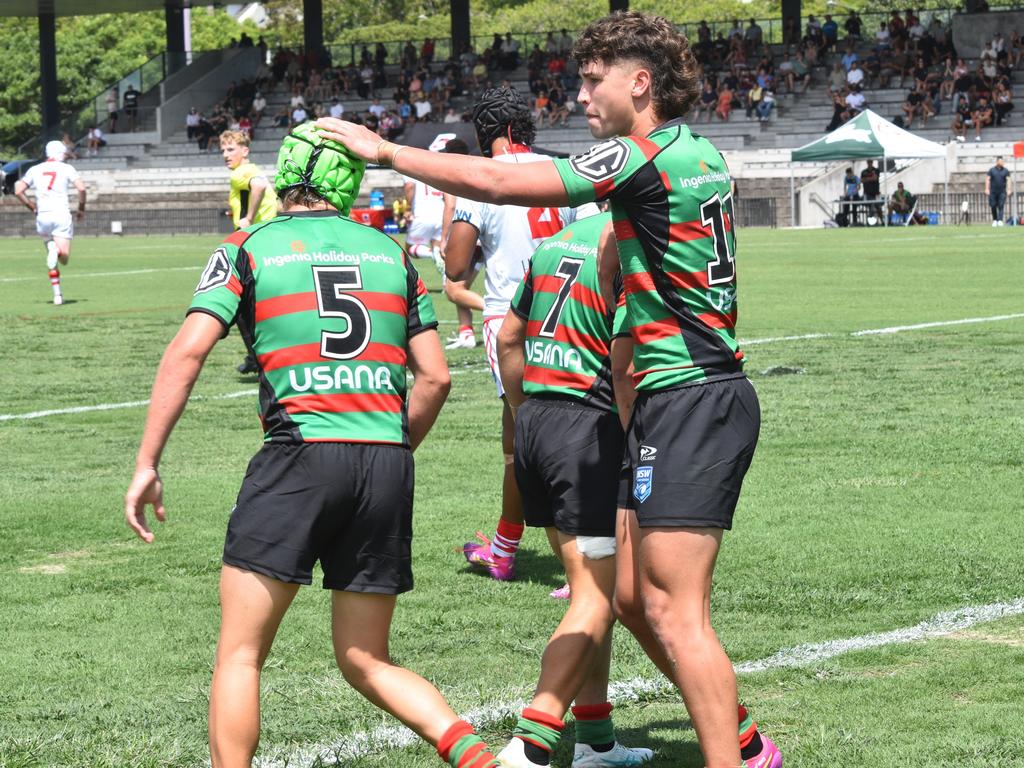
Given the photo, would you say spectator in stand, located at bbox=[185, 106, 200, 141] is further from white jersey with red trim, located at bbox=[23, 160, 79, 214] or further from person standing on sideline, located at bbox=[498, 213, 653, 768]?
person standing on sideline, located at bbox=[498, 213, 653, 768]

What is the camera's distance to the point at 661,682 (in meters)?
5.54

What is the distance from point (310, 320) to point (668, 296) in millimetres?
929

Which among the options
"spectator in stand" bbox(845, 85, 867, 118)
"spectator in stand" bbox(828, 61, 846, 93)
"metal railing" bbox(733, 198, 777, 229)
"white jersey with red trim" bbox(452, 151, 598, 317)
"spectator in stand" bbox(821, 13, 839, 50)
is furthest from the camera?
"spectator in stand" bbox(821, 13, 839, 50)

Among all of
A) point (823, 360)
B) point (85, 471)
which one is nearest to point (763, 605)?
point (85, 471)

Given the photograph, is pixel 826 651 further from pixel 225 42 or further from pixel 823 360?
pixel 225 42

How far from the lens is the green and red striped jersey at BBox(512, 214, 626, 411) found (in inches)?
202

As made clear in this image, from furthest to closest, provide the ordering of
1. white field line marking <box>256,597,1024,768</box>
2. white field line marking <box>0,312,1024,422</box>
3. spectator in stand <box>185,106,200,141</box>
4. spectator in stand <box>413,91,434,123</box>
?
spectator in stand <box>185,106,200,141</box> < spectator in stand <box>413,91,434,123</box> < white field line marking <box>0,312,1024,422</box> < white field line marking <box>256,597,1024,768</box>

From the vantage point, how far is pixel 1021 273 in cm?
2397

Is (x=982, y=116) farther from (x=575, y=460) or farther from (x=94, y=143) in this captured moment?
(x=575, y=460)

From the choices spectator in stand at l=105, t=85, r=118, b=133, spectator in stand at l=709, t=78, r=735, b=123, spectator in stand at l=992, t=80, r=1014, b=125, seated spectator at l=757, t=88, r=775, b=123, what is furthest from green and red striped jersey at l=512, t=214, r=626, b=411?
spectator in stand at l=105, t=85, r=118, b=133

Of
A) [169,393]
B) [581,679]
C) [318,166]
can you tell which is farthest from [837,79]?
[169,393]

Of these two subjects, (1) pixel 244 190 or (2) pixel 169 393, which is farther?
(1) pixel 244 190

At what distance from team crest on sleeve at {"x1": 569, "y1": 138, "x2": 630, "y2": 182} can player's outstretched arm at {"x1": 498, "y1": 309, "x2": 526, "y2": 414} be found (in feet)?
4.76

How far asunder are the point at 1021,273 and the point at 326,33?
82999 mm
